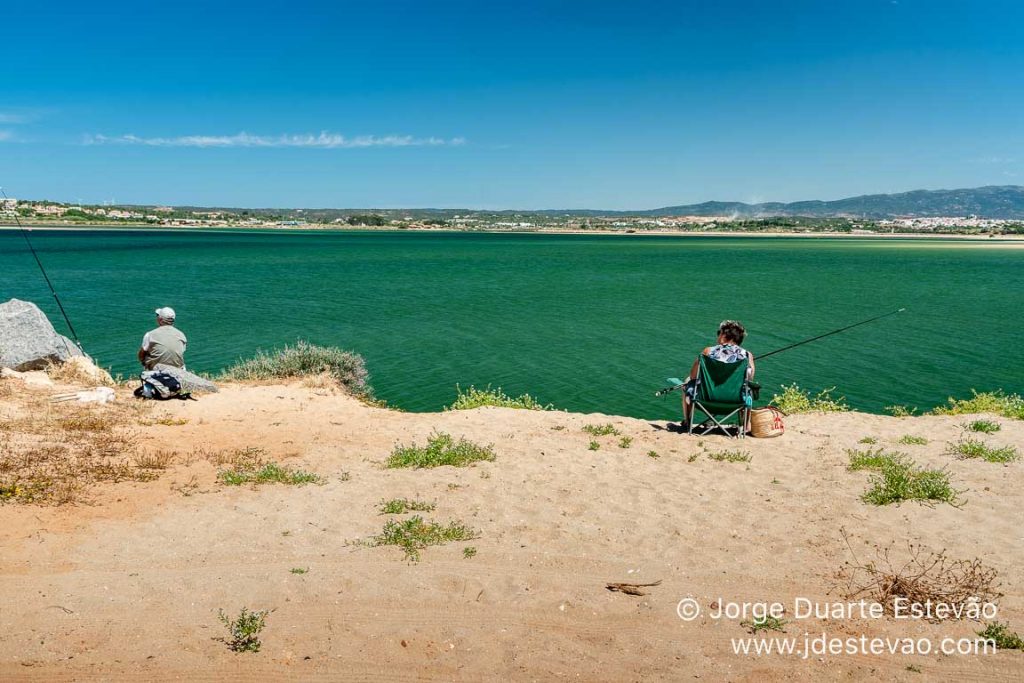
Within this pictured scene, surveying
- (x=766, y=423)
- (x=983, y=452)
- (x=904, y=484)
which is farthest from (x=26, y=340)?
(x=983, y=452)

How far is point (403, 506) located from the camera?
6.38 m

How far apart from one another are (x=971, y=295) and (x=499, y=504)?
42.0 metres

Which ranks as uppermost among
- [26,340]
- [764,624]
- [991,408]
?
[26,340]

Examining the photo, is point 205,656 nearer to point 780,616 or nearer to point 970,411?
point 780,616

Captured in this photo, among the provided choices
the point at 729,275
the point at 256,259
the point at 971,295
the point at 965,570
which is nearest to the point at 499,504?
the point at 965,570

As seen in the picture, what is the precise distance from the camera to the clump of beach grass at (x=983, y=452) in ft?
25.9

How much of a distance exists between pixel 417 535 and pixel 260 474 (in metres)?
2.34

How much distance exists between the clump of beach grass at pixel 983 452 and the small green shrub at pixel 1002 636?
A: 4344 millimetres

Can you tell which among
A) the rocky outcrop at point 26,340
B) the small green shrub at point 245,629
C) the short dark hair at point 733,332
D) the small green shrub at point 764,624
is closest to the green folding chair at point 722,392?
the short dark hair at point 733,332

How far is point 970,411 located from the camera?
11648 mm

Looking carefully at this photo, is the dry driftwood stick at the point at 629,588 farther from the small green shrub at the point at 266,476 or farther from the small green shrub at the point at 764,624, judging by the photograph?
the small green shrub at the point at 266,476

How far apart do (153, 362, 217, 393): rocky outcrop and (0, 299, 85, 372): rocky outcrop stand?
3102 millimetres

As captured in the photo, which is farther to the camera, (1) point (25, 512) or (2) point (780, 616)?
(1) point (25, 512)

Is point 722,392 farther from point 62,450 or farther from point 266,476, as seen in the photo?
point 62,450
